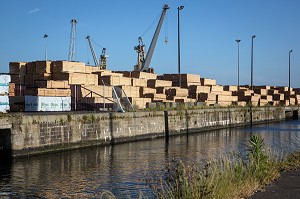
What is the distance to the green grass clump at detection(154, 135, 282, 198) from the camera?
8.05 metres

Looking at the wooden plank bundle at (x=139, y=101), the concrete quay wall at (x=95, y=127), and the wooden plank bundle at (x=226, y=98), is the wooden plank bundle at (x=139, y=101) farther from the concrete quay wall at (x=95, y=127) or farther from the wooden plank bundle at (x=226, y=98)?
the wooden plank bundle at (x=226, y=98)

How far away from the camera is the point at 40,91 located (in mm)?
29484

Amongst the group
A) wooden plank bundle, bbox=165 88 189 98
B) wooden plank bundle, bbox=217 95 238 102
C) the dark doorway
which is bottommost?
the dark doorway

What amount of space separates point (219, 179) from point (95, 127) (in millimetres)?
17130

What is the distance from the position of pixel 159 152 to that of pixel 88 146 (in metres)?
4.51

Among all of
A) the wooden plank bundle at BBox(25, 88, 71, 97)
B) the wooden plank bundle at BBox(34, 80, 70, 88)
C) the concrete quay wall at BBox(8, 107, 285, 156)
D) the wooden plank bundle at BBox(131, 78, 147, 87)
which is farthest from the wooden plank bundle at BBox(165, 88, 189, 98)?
the wooden plank bundle at BBox(25, 88, 71, 97)

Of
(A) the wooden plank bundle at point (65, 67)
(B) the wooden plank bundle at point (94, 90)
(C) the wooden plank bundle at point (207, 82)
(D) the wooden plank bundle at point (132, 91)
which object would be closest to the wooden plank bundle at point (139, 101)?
(D) the wooden plank bundle at point (132, 91)

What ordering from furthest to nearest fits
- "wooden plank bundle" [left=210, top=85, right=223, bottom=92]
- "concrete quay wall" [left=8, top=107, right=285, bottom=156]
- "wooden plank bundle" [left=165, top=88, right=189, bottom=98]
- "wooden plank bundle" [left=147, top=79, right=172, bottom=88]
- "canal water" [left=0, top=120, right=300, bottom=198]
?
"wooden plank bundle" [left=210, top=85, right=223, bottom=92] → "wooden plank bundle" [left=147, top=79, right=172, bottom=88] → "wooden plank bundle" [left=165, top=88, right=189, bottom=98] → "concrete quay wall" [left=8, top=107, right=285, bottom=156] → "canal water" [left=0, top=120, right=300, bottom=198]

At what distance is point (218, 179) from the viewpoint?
8.87 metres

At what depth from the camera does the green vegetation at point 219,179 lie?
8.07 m

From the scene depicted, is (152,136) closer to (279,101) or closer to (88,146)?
(88,146)

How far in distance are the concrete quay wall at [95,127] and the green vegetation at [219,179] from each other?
1235 centimetres

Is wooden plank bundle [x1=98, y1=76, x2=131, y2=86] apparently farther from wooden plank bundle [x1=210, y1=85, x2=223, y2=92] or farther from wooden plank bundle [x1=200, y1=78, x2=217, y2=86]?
wooden plank bundle [x1=210, y1=85, x2=223, y2=92]

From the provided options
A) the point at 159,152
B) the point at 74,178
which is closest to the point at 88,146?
the point at 159,152
